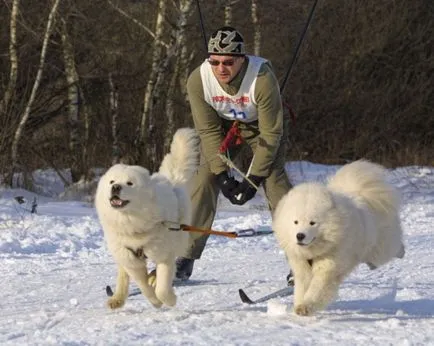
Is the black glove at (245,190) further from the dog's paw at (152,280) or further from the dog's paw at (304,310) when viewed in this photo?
the dog's paw at (304,310)

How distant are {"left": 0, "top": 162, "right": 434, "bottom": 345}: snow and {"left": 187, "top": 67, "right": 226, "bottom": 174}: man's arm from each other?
88 centimetres

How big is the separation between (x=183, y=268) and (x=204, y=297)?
0.48 metres

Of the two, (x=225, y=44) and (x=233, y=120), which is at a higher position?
(x=225, y=44)

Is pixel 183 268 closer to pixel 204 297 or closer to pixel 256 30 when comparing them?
pixel 204 297

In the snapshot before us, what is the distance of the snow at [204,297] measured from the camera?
4441 mm

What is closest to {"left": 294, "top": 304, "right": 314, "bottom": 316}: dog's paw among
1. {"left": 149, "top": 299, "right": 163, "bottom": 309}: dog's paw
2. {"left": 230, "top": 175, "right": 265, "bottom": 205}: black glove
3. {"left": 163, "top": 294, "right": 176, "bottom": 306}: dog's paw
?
{"left": 163, "top": 294, "right": 176, "bottom": 306}: dog's paw

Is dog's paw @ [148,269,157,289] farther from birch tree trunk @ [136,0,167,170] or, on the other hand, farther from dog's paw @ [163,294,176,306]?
birch tree trunk @ [136,0,167,170]

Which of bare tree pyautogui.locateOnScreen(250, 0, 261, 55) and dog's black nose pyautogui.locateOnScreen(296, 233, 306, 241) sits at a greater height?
bare tree pyautogui.locateOnScreen(250, 0, 261, 55)

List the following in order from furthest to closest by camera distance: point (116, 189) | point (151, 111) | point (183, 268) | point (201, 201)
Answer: point (151, 111) < point (183, 268) < point (201, 201) < point (116, 189)

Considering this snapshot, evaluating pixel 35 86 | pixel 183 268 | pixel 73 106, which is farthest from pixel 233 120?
pixel 73 106

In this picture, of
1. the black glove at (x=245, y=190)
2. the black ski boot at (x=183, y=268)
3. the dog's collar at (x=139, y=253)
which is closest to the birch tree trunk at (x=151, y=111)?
the black ski boot at (x=183, y=268)

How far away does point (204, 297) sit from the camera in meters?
5.92

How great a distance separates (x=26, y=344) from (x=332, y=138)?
17321 millimetres

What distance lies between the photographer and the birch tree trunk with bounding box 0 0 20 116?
13.0 metres
